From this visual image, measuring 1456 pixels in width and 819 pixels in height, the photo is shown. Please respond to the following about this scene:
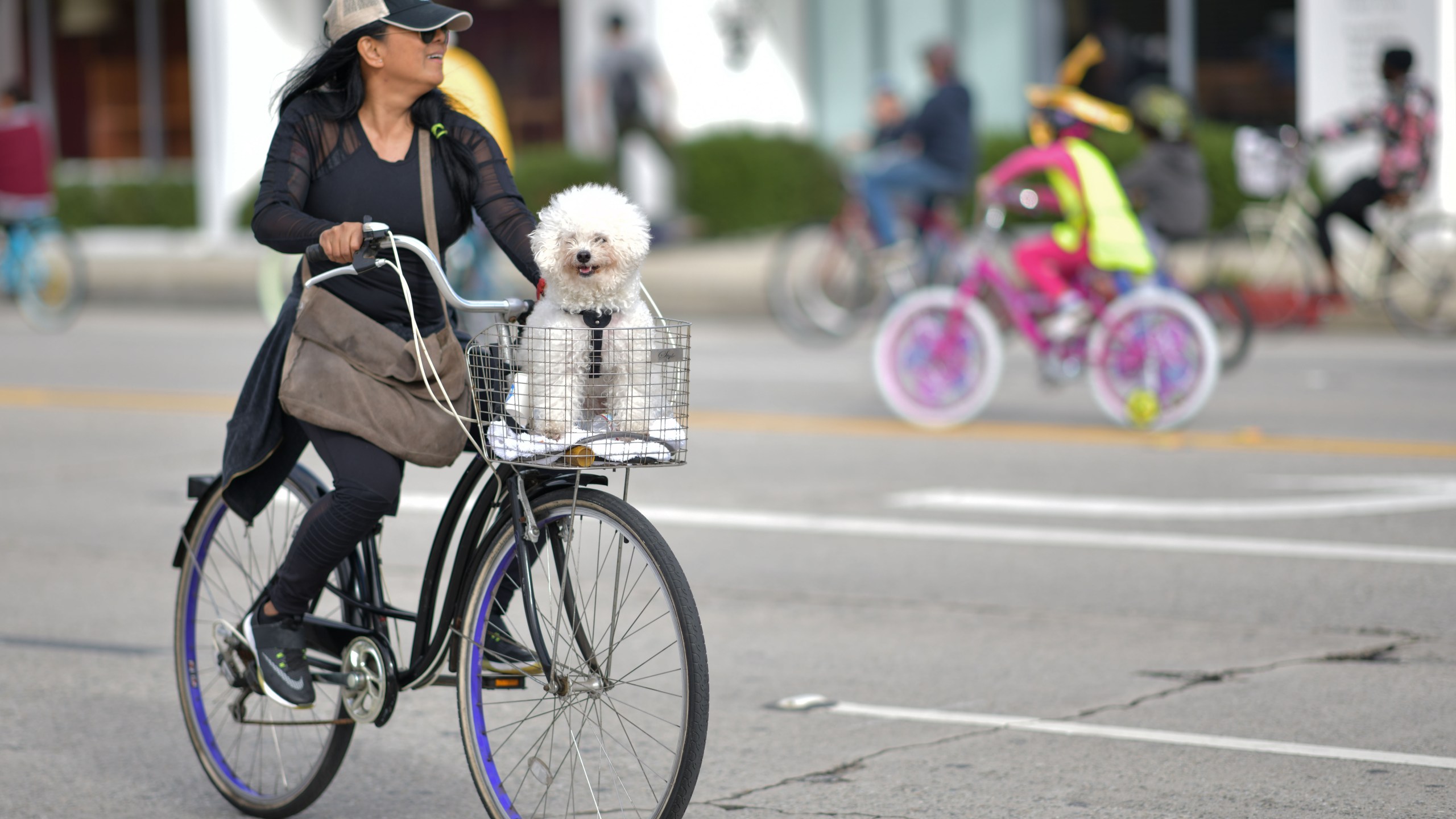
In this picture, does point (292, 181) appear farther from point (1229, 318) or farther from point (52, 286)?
point (52, 286)

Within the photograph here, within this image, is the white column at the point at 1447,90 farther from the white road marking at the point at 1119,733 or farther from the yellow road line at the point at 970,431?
the white road marking at the point at 1119,733

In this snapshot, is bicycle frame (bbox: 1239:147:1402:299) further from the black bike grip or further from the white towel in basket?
the white towel in basket

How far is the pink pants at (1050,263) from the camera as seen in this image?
34.4ft

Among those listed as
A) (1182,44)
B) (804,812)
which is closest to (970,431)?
(804,812)

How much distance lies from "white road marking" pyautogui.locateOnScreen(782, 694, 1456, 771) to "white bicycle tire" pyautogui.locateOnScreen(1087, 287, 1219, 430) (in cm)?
514

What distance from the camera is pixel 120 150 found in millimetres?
27188

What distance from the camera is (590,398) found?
3783 millimetres

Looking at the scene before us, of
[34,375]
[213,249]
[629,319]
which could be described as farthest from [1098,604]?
[213,249]

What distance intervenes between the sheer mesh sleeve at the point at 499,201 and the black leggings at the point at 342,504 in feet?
1.77

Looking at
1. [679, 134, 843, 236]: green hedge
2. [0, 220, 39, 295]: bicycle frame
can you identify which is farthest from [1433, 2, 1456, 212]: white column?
[0, 220, 39, 295]: bicycle frame

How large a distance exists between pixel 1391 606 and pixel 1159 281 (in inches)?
185

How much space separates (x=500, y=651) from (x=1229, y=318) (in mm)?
9159

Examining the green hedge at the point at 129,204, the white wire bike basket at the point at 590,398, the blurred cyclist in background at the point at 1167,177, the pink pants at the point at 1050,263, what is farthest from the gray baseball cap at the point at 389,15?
the green hedge at the point at 129,204

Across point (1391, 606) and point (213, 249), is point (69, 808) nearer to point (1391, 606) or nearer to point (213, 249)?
point (1391, 606)
